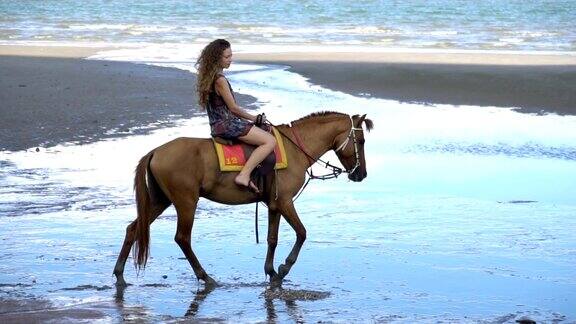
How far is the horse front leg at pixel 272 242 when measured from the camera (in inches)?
372

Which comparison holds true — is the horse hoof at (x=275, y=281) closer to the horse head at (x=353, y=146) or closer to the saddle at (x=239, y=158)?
the saddle at (x=239, y=158)

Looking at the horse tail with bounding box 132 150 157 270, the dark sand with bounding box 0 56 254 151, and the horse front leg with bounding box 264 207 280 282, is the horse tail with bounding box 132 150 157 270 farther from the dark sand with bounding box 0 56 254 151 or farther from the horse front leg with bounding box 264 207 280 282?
the dark sand with bounding box 0 56 254 151

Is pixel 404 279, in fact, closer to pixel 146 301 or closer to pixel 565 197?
pixel 146 301

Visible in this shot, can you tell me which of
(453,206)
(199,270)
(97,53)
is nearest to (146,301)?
(199,270)

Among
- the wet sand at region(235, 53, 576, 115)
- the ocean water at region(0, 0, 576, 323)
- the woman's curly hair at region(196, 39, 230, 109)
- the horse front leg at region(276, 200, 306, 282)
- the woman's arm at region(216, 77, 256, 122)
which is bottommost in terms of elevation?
the wet sand at region(235, 53, 576, 115)

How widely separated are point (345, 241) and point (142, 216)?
7.30ft

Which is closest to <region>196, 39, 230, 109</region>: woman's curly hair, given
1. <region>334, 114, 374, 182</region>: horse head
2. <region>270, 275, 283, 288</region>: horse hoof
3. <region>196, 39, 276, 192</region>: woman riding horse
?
<region>196, 39, 276, 192</region>: woman riding horse

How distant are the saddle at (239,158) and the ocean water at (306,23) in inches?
1121

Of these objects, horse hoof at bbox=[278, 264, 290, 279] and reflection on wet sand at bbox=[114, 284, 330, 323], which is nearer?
reflection on wet sand at bbox=[114, 284, 330, 323]

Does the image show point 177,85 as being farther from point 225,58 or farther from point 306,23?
point 306,23

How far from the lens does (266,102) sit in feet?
70.6

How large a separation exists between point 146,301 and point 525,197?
5.65m

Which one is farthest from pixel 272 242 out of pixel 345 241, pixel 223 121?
pixel 345 241

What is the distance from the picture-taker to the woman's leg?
30.7ft
